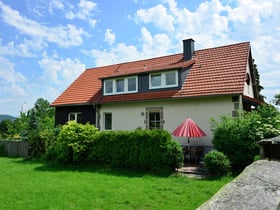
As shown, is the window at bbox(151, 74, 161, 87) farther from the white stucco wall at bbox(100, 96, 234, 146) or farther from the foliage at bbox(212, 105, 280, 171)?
the foliage at bbox(212, 105, 280, 171)

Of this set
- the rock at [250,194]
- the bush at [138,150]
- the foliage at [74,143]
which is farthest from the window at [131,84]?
the rock at [250,194]

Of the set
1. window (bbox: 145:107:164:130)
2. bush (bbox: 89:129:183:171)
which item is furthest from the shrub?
window (bbox: 145:107:164:130)

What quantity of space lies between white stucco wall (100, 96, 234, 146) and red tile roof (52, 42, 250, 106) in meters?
0.47

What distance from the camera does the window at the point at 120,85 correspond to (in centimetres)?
1577

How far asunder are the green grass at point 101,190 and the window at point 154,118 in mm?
4658

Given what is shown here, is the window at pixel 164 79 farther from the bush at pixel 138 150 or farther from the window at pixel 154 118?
the bush at pixel 138 150

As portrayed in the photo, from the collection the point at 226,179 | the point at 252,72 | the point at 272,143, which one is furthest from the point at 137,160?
the point at 252,72

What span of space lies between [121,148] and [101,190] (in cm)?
374

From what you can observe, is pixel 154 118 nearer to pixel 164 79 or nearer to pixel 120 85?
pixel 164 79

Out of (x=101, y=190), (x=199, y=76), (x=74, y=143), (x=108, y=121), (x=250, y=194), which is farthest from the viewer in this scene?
(x=108, y=121)

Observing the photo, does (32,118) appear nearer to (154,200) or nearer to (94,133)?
(94,133)

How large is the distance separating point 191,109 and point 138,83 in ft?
12.9

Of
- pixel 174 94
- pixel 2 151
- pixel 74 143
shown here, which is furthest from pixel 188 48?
pixel 2 151

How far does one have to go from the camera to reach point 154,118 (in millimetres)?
14578
